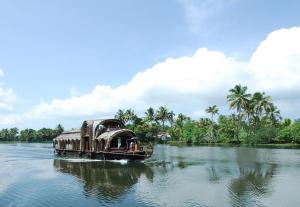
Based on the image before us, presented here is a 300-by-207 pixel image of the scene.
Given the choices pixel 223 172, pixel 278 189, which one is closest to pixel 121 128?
pixel 223 172

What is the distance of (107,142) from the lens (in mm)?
41469

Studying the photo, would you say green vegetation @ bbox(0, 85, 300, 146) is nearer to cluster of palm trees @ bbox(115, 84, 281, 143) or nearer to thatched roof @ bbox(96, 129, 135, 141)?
cluster of palm trees @ bbox(115, 84, 281, 143)

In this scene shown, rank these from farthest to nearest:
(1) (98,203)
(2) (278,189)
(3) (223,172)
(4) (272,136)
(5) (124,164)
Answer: (4) (272,136) → (5) (124,164) → (3) (223,172) → (2) (278,189) → (1) (98,203)

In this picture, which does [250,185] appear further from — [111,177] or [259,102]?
[259,102]

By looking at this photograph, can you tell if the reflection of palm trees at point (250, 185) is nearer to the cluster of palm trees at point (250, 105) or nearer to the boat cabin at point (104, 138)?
the boat cabin at point (104, 138)

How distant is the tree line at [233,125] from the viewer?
89.2m

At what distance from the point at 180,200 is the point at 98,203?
408 centimetres

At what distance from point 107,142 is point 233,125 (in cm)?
7003

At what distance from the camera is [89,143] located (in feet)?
151

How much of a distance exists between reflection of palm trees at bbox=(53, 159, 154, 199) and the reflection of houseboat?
1.80 metres

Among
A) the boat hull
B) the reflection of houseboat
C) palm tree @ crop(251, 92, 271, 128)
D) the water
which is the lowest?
the water

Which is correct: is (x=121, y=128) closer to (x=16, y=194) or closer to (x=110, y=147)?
(x=110, y=147)

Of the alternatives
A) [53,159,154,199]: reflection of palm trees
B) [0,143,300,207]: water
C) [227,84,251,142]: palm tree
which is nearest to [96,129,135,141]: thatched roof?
[53,159,154,199]: reflection of palm trees

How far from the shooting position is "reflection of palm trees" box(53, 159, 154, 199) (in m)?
23.4
